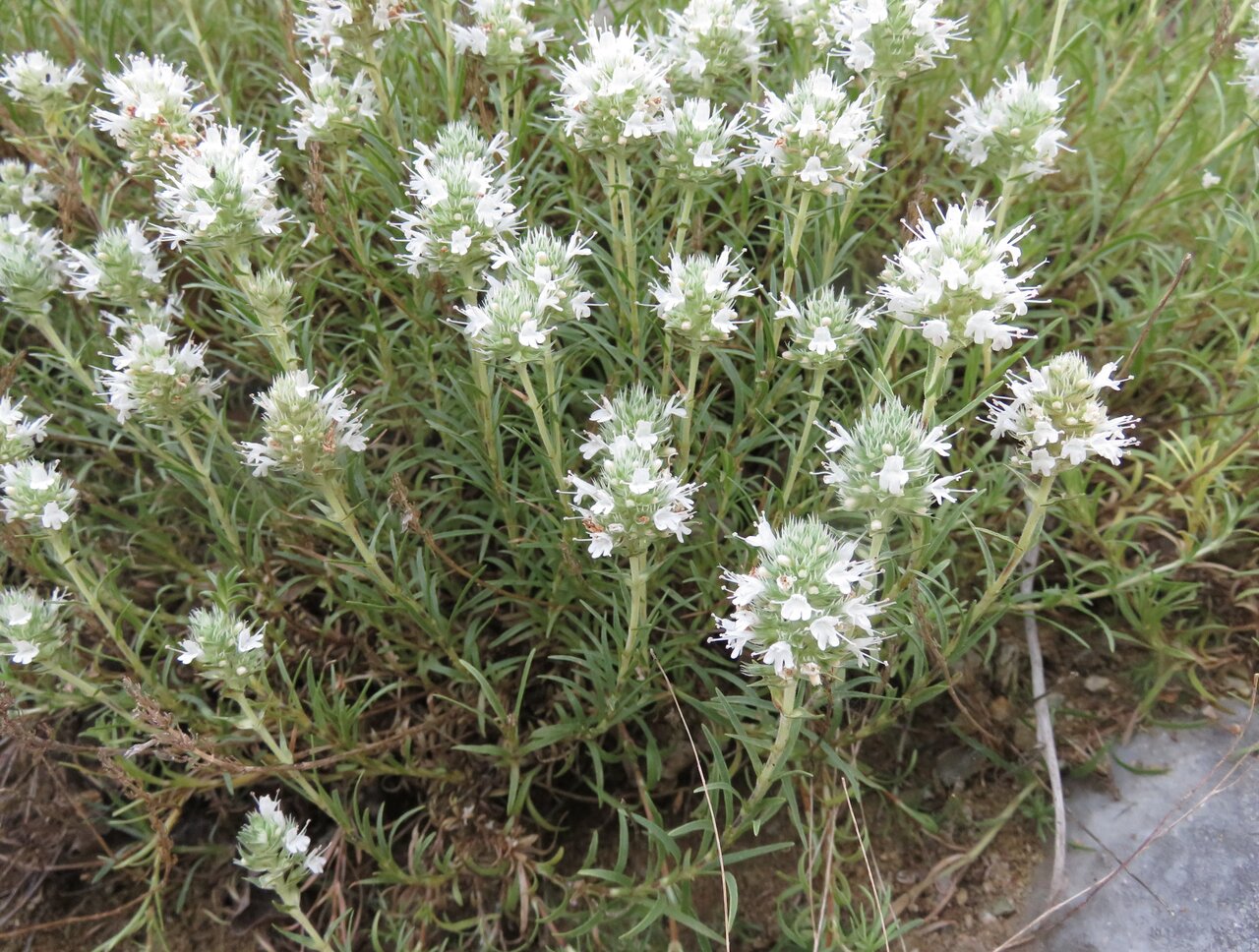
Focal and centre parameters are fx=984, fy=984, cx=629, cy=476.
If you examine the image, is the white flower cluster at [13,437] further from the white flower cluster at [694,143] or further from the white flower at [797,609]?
the white flower at [797,609]

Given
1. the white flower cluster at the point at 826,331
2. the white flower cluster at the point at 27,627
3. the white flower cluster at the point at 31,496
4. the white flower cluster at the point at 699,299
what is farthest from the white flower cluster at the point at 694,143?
the white flower cluster at the point at 27,627

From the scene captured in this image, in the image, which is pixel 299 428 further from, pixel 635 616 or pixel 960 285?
pixel 960 285

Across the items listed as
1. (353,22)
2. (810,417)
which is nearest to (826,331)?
(810,417)

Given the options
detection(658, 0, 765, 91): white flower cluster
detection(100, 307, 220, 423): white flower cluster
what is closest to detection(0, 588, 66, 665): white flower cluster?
detection(100, 307, 220, 423): white flower cluster

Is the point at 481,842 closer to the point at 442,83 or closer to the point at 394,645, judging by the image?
the point at 394,645

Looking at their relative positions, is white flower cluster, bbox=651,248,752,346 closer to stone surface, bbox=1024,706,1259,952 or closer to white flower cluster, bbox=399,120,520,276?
white flower cluster, bbox=399,120,520,276
